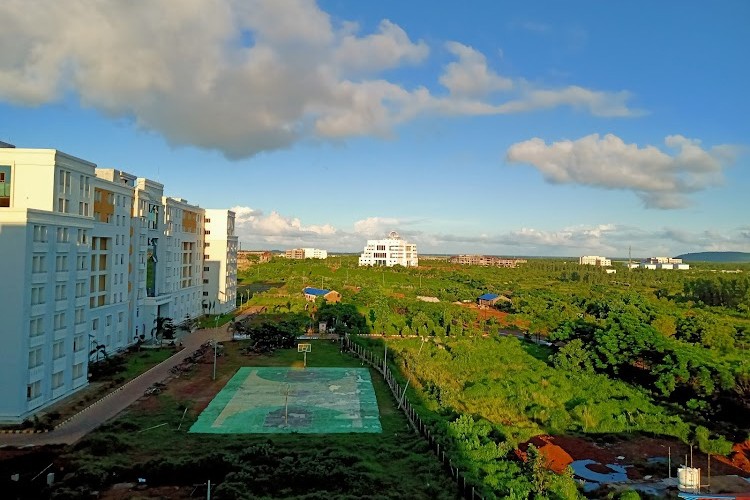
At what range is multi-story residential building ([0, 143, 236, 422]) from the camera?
21094 mm

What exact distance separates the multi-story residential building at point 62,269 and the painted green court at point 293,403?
679 cm

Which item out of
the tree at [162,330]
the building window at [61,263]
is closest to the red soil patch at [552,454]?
the building window at [61,263]

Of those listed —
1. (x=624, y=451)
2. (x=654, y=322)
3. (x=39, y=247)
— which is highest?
(x=39, y=247)

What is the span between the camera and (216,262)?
54.6m

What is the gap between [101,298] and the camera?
3103 cm

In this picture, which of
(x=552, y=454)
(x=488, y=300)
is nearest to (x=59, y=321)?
(x=552, y=454)

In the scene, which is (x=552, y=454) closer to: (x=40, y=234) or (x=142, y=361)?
(x=40, y=234)

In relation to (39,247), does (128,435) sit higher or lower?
lower

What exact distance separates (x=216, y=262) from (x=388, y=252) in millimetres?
88848

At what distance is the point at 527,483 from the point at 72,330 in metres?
20.3

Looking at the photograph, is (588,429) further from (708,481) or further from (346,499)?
(346,499)

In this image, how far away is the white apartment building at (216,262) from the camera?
5416 centimetres

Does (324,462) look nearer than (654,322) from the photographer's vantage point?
Yes

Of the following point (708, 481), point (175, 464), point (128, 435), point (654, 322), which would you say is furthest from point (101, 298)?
point (654, 322)
